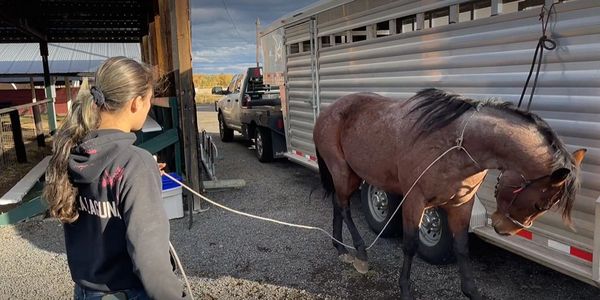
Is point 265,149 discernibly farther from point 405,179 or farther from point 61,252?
point 405,179

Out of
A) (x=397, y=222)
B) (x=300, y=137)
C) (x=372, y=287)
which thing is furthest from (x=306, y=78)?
(x=372, y=287)

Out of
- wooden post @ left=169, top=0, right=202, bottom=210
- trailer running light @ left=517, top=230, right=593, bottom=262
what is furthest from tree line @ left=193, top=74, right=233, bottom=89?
trailer running light @ left=517, top=230, right=593, bottom=262

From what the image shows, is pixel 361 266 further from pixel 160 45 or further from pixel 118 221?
pixel 160 45

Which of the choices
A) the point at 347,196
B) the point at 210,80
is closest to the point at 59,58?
the point at 347,196

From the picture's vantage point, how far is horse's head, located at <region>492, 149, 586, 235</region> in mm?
2666

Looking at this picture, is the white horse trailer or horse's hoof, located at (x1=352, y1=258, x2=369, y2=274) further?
horse's hoof, located at (x1=352, y1=258, x2=369, y2=274)

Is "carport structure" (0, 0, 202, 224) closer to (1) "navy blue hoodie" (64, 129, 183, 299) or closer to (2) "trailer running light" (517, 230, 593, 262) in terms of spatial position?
(1) "navy blue hoodie" (64, 129, 183, 299)

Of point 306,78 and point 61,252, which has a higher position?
point 306,78

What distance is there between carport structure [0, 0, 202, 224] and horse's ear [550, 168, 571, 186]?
210 cm

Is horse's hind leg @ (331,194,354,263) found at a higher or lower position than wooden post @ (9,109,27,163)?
lower

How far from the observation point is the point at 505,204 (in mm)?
2986

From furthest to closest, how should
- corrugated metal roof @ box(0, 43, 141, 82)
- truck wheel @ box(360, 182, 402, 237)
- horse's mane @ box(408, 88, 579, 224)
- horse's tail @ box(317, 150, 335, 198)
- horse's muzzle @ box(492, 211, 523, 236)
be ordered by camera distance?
corrugated metal roof @ box(0, 43, 141, 82), horse's tail @ box(317, 150, 335, 198), truck wheel @ box(360, 182, 402, 237), horse's muzzle @ box(492, 211, 523, 236), horse's mane @ box(408, 88, 579, 224)

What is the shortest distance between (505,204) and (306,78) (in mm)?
4226

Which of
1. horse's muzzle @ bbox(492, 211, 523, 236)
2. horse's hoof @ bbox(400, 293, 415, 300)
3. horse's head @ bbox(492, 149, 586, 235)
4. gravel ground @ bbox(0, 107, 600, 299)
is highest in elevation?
horse's head @ bbox(492, 149, 586, 235)
